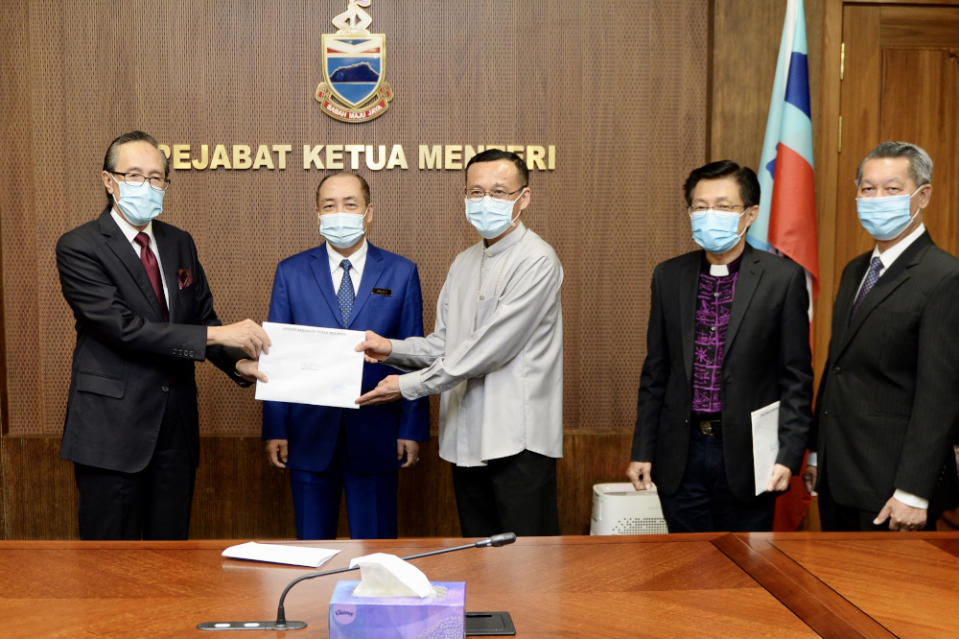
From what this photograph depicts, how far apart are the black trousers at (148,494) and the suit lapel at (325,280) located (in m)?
0.63

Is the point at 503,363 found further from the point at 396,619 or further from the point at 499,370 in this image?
the point at 396,619

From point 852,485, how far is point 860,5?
8.22ft

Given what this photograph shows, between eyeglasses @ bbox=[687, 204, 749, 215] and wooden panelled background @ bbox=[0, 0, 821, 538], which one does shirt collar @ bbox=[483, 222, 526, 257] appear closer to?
eyeglasses @ bbox=[687, 204, 749, 215]

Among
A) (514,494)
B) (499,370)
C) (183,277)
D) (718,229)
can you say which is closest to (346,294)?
(183,277)

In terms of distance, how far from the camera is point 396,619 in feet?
4.27

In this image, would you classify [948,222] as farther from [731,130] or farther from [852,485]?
[852,485]

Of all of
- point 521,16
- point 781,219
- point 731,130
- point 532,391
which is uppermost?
point 521,16

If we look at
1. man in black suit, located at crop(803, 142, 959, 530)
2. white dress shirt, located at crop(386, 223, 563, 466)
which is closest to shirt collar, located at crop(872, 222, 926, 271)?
man in black suit, located at crop(803, 142, 959, 530)

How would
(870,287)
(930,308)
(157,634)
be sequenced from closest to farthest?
(157,634) → (930,308) → (870,287)

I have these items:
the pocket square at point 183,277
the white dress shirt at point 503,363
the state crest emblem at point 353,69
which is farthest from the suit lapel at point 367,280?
the state crest emblem at point 353,69

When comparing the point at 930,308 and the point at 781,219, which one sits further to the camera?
the point at 781,219

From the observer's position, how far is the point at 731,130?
152 inches

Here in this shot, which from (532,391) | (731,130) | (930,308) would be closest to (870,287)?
(930,308)

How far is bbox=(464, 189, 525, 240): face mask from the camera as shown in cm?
287
